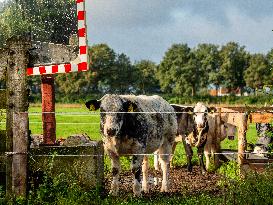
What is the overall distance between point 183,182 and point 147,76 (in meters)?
126

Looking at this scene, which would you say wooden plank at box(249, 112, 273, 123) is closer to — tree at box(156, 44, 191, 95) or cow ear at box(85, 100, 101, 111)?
cow ear at box(85, 100, 101, 111)

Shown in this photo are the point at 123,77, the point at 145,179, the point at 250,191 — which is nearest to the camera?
the point at 250,191

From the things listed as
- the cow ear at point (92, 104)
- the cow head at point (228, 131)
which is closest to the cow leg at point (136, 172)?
the cow ear at point (92, 104)

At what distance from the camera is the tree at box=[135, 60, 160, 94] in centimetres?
13500

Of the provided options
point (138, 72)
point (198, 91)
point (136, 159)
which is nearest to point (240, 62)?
point (198, 91)

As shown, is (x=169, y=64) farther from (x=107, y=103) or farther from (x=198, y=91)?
(x=107, y=103)

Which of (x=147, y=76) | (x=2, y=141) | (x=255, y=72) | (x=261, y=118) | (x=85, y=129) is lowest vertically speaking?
(x=85, y=129)

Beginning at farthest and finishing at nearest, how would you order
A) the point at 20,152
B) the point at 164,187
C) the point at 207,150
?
the point at 207,150 < the point at 164,187 < the point at 20,152

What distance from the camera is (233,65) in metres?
135

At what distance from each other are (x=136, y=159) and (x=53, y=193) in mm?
2579

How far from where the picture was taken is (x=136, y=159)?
32.7 feet

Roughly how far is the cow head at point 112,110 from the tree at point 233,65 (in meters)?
125

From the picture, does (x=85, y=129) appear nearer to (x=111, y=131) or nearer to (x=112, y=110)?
(x=112, y=110)

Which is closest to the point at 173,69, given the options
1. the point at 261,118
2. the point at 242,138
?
the point at 261,118
